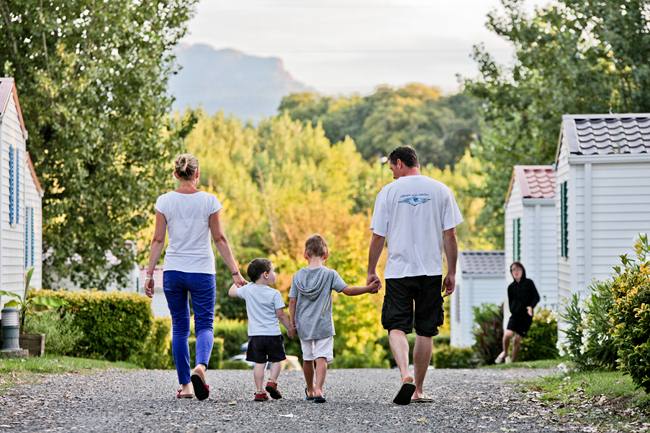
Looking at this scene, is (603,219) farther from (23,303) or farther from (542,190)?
(23,303)

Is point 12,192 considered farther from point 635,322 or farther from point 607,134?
point 635,322

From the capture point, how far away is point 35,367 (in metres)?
14.3

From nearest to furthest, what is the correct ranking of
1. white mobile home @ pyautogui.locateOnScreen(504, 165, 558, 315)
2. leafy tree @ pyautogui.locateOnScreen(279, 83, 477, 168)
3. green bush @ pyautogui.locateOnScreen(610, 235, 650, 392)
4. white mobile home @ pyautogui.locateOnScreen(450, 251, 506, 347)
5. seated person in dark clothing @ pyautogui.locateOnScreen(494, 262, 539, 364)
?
green bush @ pyautogui.locateOnScreen(610, 235, 650, 392) < seated person in dark clothing @ pyautogui.locateOnScreen(494, 262, 539, 364) < white mobile home @ pyautogui.locateOnScreen(504, 165, 558, 315) < white mobile home @ pyautogui.locateOnScreen(450, 251, 506, 347) < leafy tree @ pyautogui.locateOnScreen(279, 83, 477, 168)

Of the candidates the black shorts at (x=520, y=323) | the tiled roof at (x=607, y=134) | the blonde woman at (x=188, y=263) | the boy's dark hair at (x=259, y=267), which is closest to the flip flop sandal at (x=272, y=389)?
the blonde woman at (x=188, y=263)

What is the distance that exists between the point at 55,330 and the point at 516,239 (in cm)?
1150

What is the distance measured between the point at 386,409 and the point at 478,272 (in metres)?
29.1

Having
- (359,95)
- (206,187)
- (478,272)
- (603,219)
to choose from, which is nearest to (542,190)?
(603,219)

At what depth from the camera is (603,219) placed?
1770 centimetres

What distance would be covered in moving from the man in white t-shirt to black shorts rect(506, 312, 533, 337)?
1066cm

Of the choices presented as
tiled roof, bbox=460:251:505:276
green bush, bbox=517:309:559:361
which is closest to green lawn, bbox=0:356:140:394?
green bush, bbox=517:309:559:361

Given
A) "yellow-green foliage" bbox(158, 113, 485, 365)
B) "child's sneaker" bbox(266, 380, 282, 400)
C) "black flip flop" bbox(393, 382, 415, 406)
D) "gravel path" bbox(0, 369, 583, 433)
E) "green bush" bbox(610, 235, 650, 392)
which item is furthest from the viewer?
"yellow-green foliage" bbox(158, 113, 485, 365)

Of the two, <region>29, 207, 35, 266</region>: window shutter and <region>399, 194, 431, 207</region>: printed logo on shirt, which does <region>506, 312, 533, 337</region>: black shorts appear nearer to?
<region>29, 207, 35, 266</region>: window shutter

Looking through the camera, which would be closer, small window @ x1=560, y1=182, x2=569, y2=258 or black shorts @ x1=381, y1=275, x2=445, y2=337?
black shorts @ x1=381, y1=275, x2=445, y2=337

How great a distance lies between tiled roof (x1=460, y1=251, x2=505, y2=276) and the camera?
123ft
